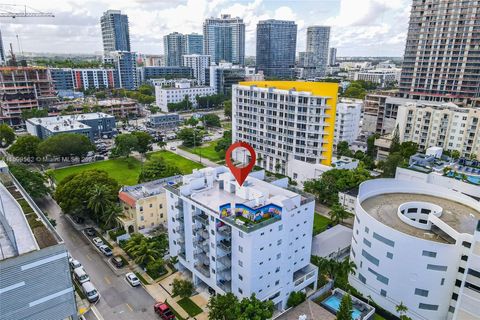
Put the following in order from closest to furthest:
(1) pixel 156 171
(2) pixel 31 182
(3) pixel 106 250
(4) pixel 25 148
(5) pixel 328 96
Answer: (3) pixel 106 250 < (2) pixel 31 182 < (1) pixel 156 171 < (5) pixel 328 96 < (4) pixel 25 148

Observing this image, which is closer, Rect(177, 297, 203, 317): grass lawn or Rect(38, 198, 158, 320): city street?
Rect(38, 198, 158, 320): city street

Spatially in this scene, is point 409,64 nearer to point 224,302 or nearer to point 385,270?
point 385,270

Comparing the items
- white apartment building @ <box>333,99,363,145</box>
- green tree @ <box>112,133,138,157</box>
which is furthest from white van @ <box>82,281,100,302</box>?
white apartment building @ <box>333,99,363,145</box>

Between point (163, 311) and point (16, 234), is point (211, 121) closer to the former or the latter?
point (163, 311)

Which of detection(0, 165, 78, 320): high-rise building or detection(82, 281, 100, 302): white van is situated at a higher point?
detection(0, 165, 78, 320): high-rise building

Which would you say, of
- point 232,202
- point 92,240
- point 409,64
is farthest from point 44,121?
point 409,64

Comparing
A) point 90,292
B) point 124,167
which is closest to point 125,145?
point 124,167

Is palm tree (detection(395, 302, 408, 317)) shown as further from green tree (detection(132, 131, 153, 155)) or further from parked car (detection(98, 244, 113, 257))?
green tree (detection(132, 131, 153, 155))
